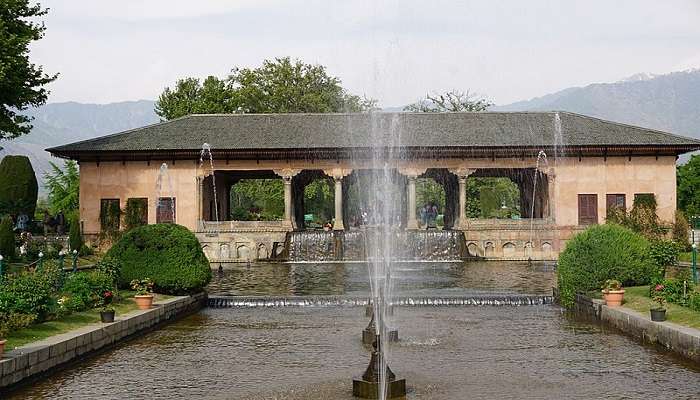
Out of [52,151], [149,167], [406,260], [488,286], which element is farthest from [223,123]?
[488,286]

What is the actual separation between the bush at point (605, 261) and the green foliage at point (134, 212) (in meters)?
24.1

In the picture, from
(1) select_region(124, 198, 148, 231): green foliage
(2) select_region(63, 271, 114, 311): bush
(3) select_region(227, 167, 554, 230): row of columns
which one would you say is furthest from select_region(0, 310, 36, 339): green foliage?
(1) select_region(124, 198, 148, 231): green foliage

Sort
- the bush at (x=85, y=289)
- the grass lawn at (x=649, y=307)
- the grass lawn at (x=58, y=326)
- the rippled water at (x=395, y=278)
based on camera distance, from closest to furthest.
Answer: the grass lawn at (x=58, y=326) < the grass lawn at (x=649, y=307) < the bush at (x=85, y=289) < the rippled water at (x=395, y=278)

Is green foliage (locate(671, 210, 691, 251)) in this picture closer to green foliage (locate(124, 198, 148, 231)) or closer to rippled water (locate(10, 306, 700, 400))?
rippled water (locate(10, 306, 700, 400))

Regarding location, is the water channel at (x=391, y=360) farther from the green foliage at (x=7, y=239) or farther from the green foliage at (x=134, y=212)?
the green foliage at (x=134, y=212)

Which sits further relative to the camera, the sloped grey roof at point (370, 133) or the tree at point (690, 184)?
the tree at point (690, 184)

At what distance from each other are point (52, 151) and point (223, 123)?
8157 millimetres

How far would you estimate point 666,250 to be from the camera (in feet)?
54.6

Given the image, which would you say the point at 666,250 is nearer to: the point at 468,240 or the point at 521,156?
the point at 468,240

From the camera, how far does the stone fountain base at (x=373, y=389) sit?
29.1 ft

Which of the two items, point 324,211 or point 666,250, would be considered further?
point 324,211

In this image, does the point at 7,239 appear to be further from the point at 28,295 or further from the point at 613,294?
the point at 613,294

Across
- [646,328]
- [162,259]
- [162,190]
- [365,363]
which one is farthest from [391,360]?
[162,190]

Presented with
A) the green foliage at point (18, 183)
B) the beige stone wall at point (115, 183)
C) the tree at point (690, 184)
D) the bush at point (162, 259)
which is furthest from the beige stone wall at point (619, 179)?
the green foliage at point (18, 183)
